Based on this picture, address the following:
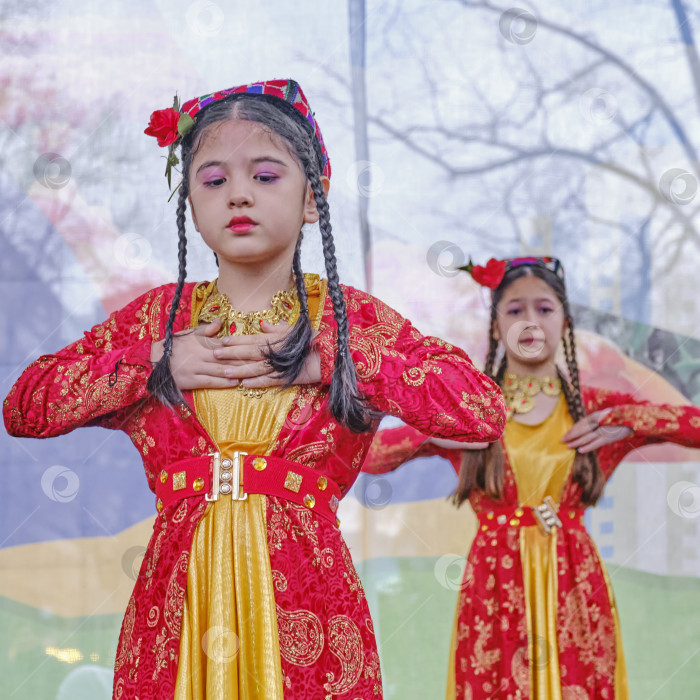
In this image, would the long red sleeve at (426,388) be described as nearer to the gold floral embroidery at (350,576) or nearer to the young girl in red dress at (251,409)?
the young girl in red dress at (251,409)

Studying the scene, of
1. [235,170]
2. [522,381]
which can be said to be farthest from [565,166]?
[235,170]

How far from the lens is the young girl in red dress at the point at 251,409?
4.74 ft

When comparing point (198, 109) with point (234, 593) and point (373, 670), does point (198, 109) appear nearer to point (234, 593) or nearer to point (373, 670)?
point (234, 593)

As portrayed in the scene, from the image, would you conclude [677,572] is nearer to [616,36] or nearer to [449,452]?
[449,452]
